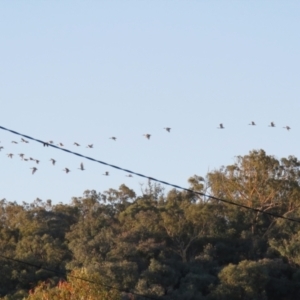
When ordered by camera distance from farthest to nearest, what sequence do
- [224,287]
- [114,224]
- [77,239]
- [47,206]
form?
[47,206] → [114,224] → [77,239] → [224,287]

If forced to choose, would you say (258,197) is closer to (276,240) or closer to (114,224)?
(276,240)

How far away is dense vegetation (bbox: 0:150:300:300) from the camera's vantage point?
134 ft

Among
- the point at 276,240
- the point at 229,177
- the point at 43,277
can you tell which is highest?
the point at 229,177

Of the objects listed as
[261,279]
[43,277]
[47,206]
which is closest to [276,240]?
[261,279]

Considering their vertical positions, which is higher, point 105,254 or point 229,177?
point 229,177

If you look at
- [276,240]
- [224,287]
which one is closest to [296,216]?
[276,240]

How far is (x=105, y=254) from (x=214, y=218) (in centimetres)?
705

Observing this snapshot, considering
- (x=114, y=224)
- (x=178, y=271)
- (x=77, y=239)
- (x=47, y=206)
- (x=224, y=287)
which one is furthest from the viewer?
(x=47, y=206)

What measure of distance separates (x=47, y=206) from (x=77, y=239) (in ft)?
32.3

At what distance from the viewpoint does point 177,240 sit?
157 feet

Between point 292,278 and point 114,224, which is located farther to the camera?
point 114,224

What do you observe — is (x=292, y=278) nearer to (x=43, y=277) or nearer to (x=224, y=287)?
(x=224, y=287)

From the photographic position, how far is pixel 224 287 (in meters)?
40.3

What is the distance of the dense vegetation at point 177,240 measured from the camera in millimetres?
40719
